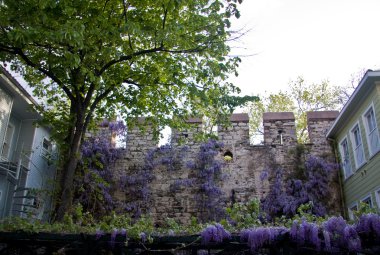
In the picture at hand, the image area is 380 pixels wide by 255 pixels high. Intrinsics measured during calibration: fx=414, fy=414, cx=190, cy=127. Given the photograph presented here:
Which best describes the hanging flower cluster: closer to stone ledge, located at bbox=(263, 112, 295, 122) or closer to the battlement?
the battlement

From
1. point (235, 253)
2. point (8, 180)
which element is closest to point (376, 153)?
point (235, 253)

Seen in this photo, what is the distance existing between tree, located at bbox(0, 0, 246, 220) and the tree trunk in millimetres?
21

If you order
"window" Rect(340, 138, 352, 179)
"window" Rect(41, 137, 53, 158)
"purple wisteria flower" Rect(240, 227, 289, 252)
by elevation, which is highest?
"window" Rect(41, 137, 53, 158)

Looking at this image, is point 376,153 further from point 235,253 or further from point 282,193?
point 235,253

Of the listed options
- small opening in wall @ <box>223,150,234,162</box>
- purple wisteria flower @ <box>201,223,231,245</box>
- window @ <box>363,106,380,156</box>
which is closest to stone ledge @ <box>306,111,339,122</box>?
window @ <box>363,106,380,156</box>

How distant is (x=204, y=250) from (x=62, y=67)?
5.41 meters

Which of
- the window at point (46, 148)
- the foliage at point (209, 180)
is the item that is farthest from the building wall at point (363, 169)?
the window at point (46, 148)

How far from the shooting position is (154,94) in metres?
11.4

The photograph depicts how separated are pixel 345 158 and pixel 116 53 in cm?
898

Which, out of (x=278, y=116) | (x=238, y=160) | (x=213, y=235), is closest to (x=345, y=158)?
(x=278, y=116)

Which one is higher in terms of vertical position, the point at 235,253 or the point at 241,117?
the point at 241,117

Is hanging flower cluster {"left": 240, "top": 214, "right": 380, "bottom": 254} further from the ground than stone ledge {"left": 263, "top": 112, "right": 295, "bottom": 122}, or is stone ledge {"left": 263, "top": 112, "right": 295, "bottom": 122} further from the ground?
stone ledge {"left": 263, "top": 112, "right": 295, "bottom": 122}

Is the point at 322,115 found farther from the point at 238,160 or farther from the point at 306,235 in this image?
the point at 306,235

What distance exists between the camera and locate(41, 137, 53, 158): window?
51.0 ft
